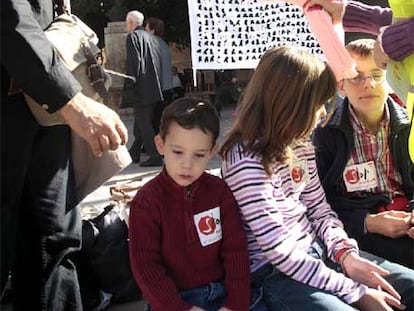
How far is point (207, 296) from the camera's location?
1885mm

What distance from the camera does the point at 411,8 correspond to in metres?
1.91

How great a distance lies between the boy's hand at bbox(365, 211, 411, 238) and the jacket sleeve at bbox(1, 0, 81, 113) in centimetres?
135

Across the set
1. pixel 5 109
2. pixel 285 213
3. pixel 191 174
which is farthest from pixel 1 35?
pixel 285 213

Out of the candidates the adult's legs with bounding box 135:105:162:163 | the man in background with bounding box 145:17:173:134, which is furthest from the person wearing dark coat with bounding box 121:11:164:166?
the man in background with bounding box 145:17:173:134

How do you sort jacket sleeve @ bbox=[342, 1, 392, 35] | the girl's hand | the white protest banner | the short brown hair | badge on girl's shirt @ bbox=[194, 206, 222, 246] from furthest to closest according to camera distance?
1. the white protest banner
2. the short brown hair
3. jacket sleeve @ bbox=[342, 1, 392, 35]
4. the girl's hand
5. badge on girl's shirt @ bbox=[194, 206, 222, 246]

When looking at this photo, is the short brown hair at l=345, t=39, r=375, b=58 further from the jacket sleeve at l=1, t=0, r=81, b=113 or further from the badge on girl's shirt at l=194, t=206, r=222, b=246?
the jacket sleeve at l=1, t=0, r=81, b=113

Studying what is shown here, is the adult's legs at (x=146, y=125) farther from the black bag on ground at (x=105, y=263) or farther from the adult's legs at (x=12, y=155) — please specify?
the adult's legs at (x=12, y=155)

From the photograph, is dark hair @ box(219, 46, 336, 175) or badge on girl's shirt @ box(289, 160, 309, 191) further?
badge on girl's shirt @ box(289, 160, 309, 191)

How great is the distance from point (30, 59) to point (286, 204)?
942 mm

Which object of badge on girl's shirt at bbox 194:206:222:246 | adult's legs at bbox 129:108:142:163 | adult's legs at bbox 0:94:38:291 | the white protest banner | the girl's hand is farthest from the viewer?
adult's legs at bbox 129:108:142:163

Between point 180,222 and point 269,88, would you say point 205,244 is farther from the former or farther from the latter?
point 269,88

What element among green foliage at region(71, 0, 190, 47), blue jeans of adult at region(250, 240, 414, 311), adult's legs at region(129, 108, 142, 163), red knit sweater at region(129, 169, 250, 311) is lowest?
adult's legs at region(129, 108, 142, 163)

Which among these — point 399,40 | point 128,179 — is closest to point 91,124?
point 399,40

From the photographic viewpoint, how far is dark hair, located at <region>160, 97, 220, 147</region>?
1.92 m
